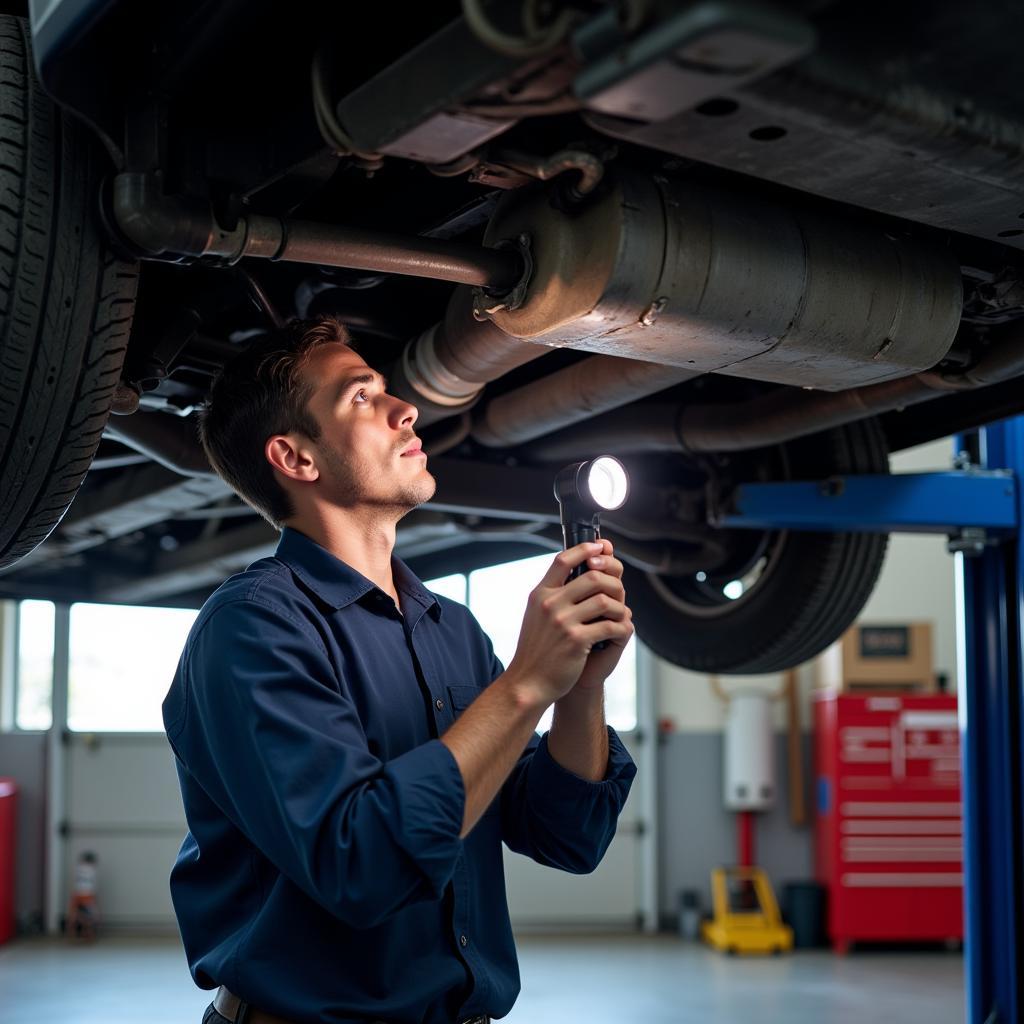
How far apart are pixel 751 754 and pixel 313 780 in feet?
24.2

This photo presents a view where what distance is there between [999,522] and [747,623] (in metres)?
0.65

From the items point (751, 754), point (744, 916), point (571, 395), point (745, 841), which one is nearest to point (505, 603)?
point (751, 754)

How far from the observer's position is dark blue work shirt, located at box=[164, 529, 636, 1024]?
1134mm

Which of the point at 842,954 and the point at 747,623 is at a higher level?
the point at 747,623

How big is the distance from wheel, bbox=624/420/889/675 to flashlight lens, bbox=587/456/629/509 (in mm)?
1544

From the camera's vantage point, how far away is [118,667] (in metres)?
8.82

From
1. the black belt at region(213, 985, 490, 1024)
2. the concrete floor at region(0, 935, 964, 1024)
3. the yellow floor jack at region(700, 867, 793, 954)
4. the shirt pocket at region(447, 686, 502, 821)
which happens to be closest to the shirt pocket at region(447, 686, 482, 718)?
A: the shirt pocket at region(447, 686, 502, 821)

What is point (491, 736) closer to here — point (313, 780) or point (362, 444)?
point (313, 780)

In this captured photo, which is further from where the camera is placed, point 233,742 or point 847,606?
point 847,606

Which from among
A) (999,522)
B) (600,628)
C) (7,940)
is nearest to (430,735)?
(600,628)

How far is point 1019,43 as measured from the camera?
109cm

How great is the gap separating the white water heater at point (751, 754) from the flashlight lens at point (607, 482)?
707 centimetres

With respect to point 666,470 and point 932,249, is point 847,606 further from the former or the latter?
point 932,249

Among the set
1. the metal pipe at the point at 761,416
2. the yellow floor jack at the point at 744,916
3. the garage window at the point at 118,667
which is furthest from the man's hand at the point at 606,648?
the garage window at the point at 118,667
